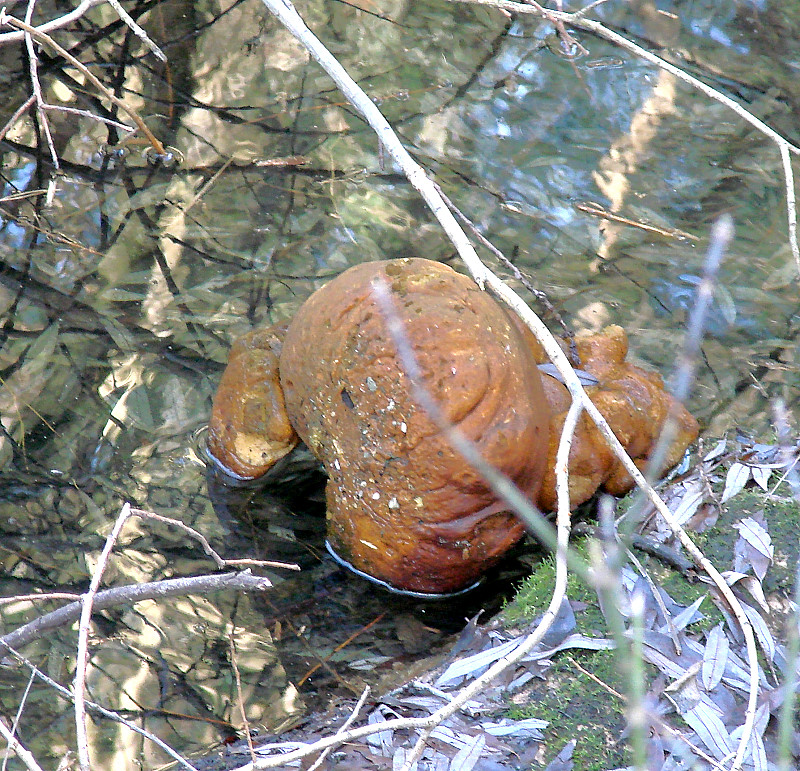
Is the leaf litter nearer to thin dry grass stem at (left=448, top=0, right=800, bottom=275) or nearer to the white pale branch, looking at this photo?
the white pale branch

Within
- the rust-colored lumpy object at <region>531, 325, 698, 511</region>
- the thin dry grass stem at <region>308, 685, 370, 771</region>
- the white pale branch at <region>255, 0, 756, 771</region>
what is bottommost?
the thin dry grass stem at <region>308, 685, 370, 771</region>

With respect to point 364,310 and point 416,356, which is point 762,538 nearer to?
point 416,356

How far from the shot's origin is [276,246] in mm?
4852

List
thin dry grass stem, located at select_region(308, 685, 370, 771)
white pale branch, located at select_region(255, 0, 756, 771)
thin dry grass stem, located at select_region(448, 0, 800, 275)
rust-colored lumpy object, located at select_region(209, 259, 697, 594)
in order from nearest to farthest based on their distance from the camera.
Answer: white pale branch, located at select_region(255, 0, 756, 771) < thin dry grass stem, located at select_region(308, 685, 370, 771) < thin dry grass stem, located at select_region(448, 0, 800, 275) < rust-colored lumpy object, located at select_region(209, 259, 697, 594)

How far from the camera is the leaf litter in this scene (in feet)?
7.55

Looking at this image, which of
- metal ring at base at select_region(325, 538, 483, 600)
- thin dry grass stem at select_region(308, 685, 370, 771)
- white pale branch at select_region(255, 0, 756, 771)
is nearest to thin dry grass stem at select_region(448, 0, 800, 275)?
white pale branch at select_region(255, 0, 756, 771)

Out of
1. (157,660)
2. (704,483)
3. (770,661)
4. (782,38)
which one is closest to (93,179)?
(157,660)

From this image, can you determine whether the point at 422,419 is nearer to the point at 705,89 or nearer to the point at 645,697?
the point at 645,697

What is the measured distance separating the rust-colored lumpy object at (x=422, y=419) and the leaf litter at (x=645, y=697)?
0.41m

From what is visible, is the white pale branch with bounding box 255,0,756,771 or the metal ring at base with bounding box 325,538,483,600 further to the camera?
the metal ring at base with bounding box 325,538,483,600

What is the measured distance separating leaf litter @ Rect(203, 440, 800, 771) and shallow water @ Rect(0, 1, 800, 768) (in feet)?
1.42

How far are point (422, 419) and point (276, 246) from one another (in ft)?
7.83

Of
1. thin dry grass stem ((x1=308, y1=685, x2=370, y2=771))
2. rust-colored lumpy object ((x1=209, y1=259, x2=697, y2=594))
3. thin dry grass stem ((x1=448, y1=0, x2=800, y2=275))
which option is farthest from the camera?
rust-colored lumpy object ((x1=209, y1=259, x2=697, y2=594))

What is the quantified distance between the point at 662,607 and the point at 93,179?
4203 mm
